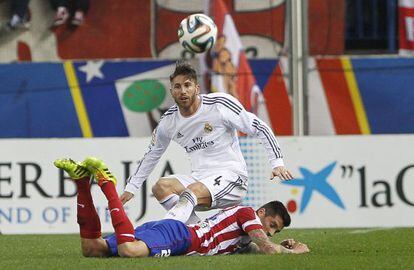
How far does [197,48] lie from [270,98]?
512 cm

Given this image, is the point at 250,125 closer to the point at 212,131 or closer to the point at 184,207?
the point at 212,131

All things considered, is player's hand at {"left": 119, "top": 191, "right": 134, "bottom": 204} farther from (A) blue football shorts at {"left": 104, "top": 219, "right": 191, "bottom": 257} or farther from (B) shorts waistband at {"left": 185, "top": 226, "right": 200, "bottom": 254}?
(B) shorts waistband at {"left": 185, "top": 226, "right": 200, "bottom": 254}

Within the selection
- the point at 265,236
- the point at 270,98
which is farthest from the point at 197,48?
the point at 270,98

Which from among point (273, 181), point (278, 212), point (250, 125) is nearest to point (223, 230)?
point (278, 212)

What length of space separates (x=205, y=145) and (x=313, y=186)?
195 inches

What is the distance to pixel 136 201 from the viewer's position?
14789 mm

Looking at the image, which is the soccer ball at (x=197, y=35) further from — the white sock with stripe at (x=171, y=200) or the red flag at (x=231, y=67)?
the red flag at (x=231, y=67)

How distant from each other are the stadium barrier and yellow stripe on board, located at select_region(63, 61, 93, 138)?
2.93m

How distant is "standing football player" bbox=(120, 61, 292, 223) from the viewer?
9992 mm

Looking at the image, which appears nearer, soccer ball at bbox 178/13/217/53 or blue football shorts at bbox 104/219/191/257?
blue football shorts at bbox 104/219/191/257

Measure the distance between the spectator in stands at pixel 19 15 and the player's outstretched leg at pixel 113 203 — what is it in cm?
965

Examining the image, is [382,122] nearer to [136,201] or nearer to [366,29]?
[366,29]

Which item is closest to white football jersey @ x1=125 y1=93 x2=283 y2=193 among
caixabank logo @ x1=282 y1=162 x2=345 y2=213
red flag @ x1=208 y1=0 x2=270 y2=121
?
caixabank logo @ x1=282 y1=162 x2=345 y2=213

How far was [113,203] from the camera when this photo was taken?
29.9ft
